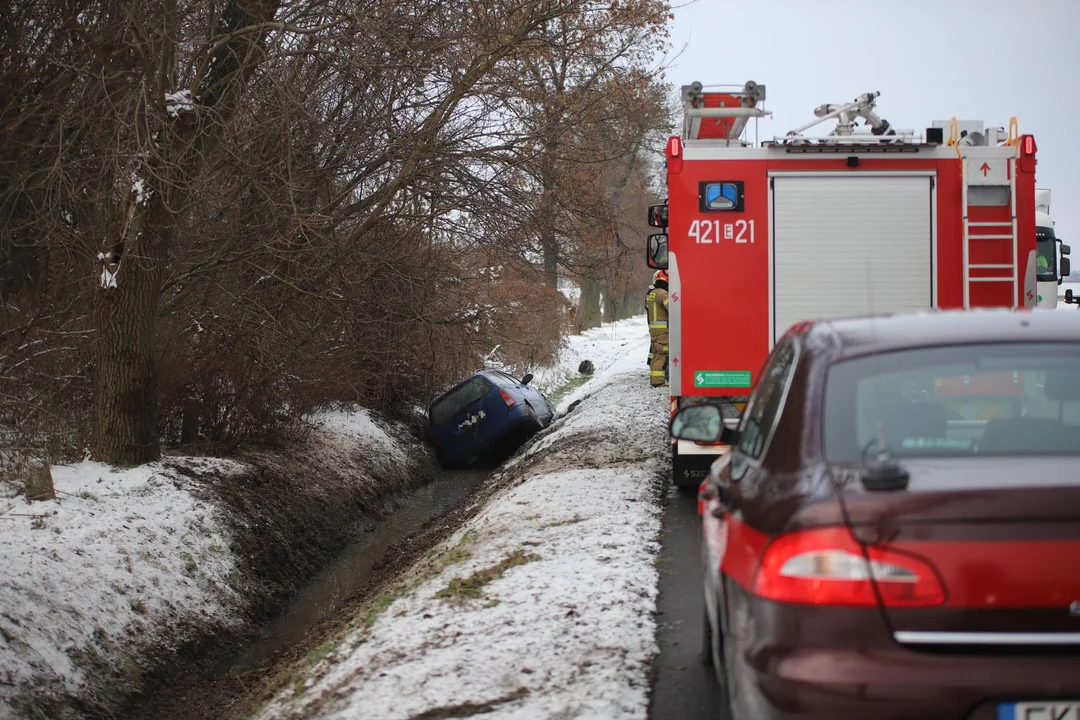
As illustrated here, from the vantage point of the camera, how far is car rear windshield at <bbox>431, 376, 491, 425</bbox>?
20094 mm

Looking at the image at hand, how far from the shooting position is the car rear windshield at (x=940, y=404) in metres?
3.40

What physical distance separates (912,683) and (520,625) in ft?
12.0

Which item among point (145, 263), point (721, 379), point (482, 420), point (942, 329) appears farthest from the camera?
point (482, 420)

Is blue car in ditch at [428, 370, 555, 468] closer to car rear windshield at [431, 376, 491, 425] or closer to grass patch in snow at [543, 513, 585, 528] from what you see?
car rear windshield at [431, 376, 491, 425]

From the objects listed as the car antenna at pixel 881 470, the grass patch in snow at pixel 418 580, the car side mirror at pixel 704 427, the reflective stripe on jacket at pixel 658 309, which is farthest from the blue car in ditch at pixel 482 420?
the car antenna at pixel 881 470

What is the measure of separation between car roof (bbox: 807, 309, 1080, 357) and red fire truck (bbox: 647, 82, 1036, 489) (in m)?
5.30

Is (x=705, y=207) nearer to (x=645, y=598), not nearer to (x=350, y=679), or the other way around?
(x=645, y=598)

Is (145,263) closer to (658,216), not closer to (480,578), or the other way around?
(658,216)

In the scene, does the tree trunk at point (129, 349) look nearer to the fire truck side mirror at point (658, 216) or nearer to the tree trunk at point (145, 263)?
the tree trunk at point (145, 263)

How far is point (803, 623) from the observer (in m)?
3.13

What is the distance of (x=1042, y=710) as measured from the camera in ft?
9.80

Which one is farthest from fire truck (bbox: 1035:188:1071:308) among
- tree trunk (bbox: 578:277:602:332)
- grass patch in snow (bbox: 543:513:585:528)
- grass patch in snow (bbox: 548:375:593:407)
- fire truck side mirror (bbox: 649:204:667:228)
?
tree trunk (bbox: 578:277:602:332)

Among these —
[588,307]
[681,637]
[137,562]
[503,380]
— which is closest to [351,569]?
[137,562]

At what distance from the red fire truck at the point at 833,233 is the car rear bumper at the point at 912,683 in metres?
6.45
